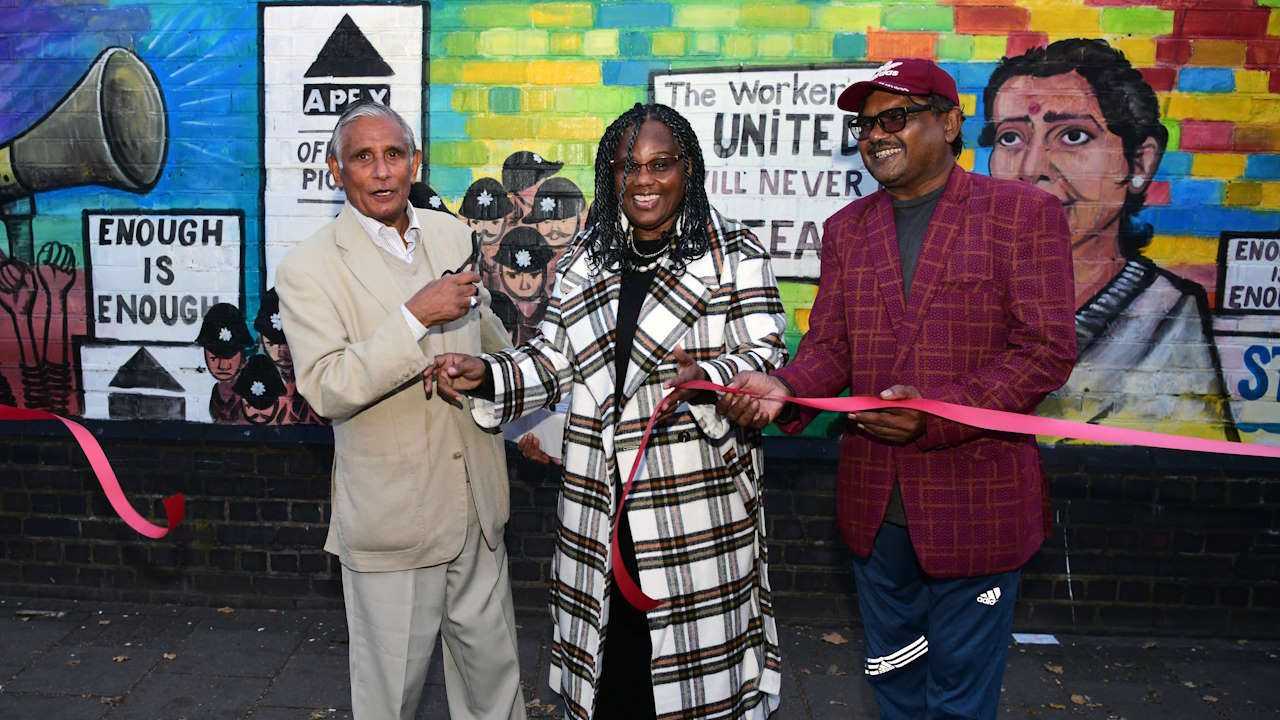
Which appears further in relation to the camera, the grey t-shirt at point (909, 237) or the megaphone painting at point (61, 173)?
the megaphone painting at point (61, 173)

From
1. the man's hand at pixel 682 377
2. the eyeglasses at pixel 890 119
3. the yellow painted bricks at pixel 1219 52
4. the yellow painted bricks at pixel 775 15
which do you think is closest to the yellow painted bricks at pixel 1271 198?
the yellow painted bricks at pixel 1219 52

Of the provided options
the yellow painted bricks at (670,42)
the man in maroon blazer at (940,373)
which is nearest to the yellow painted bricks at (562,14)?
the yellow painted bricks at (670,42)

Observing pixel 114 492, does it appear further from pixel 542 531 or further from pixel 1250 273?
pixel 1250 273

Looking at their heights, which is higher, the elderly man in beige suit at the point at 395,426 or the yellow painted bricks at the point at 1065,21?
the yellow painted bricks at the point at 1065,21

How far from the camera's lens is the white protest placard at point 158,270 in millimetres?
5262

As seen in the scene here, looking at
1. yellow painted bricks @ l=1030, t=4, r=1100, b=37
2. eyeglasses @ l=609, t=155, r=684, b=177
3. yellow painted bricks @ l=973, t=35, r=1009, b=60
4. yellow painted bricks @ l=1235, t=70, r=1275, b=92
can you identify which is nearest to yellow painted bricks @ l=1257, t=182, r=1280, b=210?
yellow painted bricks @ l=1235, t=70, r=1275, b=92

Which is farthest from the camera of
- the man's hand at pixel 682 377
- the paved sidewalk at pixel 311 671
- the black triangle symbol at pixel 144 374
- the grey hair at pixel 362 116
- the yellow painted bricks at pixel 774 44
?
the black triangle symbol at pixel 144 374

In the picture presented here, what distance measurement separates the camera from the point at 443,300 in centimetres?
285

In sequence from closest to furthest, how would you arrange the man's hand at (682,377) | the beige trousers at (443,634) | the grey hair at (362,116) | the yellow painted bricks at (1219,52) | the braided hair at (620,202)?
the man's hand at (682,377), the braided hair at (620,202), the grey hair at (362,116), the beige trousers at (443,634), the yellow painted bricks at (1219,52)

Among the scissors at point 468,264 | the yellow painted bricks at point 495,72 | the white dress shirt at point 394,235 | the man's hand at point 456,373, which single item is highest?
the yellow painted bricks at point 495,72

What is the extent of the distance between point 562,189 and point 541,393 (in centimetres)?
239

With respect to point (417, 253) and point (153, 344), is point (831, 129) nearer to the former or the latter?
point (417, 253)

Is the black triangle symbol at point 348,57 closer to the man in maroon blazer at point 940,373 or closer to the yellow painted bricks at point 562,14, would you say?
the yellow painted bricks at point 562,14

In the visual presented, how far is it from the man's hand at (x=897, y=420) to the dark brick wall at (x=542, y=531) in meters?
2.33
